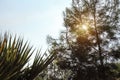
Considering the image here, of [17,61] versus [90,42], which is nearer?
[17,61]

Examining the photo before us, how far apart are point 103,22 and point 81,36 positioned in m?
2.40

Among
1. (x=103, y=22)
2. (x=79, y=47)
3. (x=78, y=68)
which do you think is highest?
(x=103, y=22)

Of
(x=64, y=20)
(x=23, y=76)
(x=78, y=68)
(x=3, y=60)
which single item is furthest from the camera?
(x=64, y=20)

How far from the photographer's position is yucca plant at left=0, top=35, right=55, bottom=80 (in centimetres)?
530

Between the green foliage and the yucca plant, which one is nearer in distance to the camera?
the yucca plant

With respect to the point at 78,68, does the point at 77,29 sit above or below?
above

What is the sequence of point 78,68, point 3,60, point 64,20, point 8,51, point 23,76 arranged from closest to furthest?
point 3,60 → point 8,51 → point 23,76 → point 78,68 → point 64,20

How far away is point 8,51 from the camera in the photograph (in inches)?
231

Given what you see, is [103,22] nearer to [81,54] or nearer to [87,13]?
[87,13]

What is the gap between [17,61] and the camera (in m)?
5.95

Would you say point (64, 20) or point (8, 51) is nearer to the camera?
point (8, 51)

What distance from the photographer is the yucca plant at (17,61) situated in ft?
17.4

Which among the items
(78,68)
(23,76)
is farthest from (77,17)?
(23,76)

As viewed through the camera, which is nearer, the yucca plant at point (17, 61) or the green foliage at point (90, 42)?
the yucca plant at point (17, 61)
